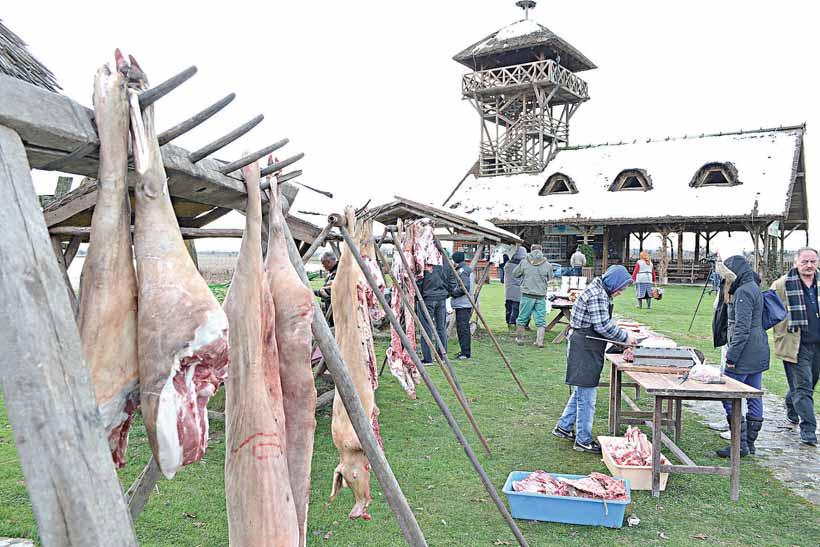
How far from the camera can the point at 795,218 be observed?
29625 millimetres

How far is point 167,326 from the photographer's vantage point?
4.72 ft

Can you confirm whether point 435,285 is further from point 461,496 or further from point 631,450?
point 461,496

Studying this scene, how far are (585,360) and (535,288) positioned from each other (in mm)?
6805

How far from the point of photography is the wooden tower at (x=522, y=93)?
33.3m

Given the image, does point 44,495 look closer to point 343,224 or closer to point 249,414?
point 249,414

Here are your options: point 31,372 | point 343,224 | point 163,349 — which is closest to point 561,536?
point 343,224

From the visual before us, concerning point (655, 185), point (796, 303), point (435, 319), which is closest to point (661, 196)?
point (655, 185)

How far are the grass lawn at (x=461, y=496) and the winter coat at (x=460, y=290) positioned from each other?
2988 millimetres

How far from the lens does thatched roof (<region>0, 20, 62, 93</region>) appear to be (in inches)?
115

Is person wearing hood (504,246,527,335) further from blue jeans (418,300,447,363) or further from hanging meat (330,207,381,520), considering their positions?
hanging meat (330,207,381,520)

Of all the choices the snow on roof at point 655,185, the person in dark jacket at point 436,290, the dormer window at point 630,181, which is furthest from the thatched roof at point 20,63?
the dormer window at point 630,181

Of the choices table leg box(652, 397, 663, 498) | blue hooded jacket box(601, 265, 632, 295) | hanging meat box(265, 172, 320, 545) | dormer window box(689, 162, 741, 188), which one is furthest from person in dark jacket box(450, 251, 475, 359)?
dormer window box(689, 162, 741, 188)

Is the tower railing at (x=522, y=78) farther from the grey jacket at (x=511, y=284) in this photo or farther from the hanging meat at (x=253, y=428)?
the hanging meat at (x=253, y=428)

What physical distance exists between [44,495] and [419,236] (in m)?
7.78
